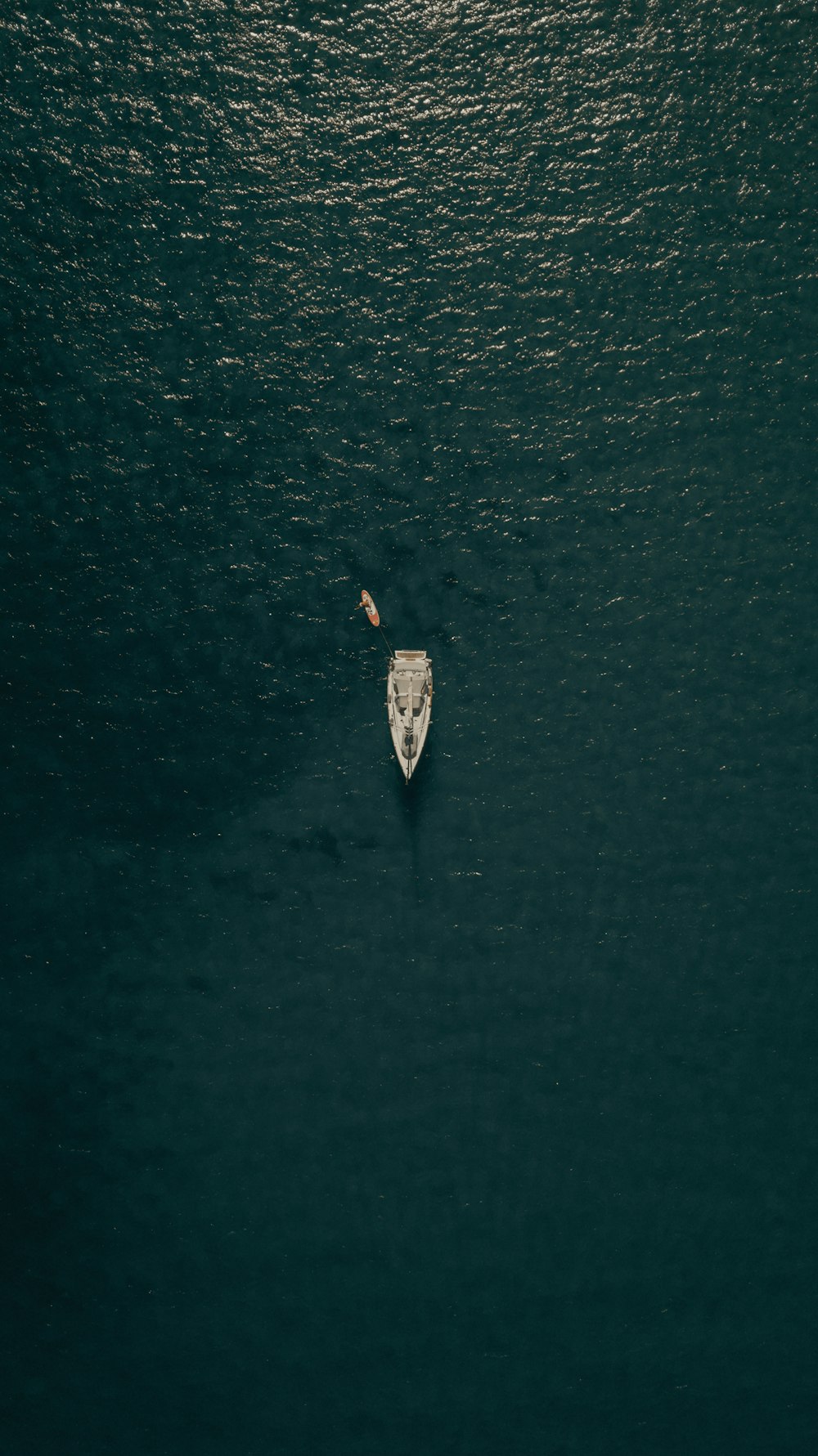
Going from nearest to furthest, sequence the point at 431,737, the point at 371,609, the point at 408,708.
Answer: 1. the point at 408,708
2. the point at 371,609
3. the point at 431,737

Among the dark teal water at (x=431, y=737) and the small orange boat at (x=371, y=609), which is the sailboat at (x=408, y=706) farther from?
the small orange boat at (x=371, y=609)

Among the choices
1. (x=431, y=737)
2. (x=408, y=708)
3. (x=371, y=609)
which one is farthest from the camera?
(x=431, y=737)

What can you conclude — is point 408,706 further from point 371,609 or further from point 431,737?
point 371,609

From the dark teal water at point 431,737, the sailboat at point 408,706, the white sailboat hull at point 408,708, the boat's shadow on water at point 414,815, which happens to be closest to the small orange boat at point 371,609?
the dark teal water at point 431,737

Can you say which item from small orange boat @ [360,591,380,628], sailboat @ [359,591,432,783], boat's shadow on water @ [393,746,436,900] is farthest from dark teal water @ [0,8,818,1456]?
sailboat @ [359,591,432,783]

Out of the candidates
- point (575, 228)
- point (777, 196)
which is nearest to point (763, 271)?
point (777, 196)

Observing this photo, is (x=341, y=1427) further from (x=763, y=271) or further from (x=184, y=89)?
(x=184, y=89)

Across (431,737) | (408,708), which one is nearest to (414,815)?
(431,737)
